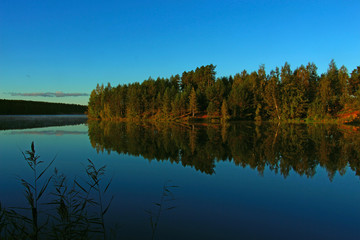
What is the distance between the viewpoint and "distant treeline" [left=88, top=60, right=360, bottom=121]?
69.5m

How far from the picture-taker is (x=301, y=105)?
7125 centimetres

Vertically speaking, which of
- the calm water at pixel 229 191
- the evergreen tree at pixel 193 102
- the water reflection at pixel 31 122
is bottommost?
the calm water at pixel 229 191

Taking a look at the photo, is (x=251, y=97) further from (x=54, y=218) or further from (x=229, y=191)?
(x=54, y=218)

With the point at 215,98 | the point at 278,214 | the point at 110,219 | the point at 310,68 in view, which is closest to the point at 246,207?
the point at 278,214

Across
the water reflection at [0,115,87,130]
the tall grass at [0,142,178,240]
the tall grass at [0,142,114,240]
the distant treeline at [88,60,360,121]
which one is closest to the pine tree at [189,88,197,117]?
the distant treeline at [88,60,360,121]

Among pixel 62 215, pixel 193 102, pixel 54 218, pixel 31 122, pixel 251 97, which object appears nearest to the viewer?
pixel 62 215

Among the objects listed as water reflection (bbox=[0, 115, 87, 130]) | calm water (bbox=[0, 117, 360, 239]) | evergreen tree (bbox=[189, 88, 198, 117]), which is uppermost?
evergreen tree (bbox=[189, 88, 198, 117])

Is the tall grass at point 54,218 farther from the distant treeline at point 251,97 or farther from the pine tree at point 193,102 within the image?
the pine tree at point 193,102

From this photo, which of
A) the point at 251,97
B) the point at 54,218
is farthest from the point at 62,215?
the point at 251,97

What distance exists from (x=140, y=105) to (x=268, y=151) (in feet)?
281

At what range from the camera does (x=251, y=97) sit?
88.1 metres

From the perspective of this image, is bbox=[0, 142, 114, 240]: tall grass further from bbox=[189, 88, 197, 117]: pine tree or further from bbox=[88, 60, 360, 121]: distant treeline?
bbox=[189, 88, 197, 117]: pine tree

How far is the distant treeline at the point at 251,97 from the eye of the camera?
69500mm

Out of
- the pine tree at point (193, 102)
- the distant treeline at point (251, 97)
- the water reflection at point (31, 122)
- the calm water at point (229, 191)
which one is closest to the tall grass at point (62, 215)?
the calm water at point (229, 191)
